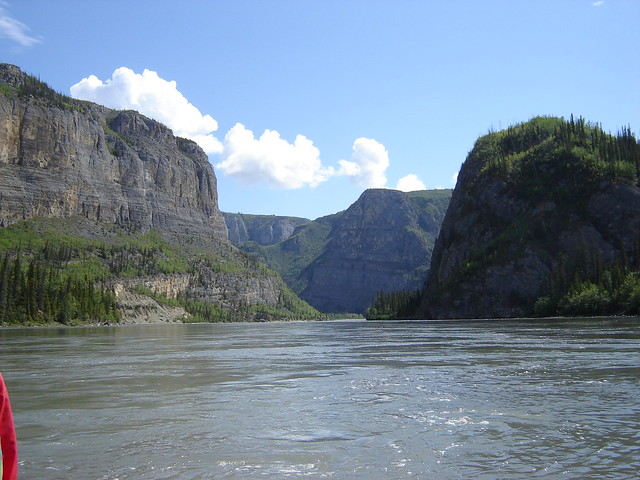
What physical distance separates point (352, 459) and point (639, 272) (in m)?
131

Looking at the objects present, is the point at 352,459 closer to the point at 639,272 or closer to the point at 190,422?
the point at 190,422

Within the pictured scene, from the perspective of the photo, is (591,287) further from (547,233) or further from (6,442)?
(6,442)

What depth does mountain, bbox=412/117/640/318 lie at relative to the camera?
463ft

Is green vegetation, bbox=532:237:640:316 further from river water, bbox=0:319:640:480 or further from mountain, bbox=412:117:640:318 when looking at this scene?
river water, bbox=0:319:640:480

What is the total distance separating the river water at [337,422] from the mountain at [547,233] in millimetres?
106800

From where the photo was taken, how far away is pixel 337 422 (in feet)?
53.5

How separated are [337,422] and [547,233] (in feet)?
529

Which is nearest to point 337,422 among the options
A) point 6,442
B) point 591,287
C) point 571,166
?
point 6,442

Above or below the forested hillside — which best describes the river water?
below

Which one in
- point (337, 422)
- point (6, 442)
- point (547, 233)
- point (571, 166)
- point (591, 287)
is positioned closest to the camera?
point (6, 442)

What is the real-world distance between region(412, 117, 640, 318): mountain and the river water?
10680 centimetres

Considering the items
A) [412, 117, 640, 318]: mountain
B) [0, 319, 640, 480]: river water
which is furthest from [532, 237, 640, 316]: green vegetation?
[0, 319, 640, 480]: river water

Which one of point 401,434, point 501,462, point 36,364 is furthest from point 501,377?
point 36,364

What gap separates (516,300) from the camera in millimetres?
155500
